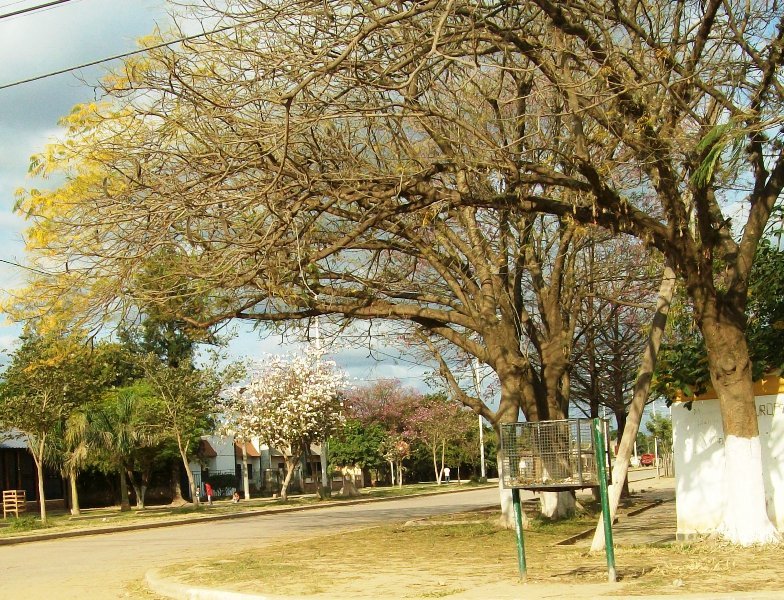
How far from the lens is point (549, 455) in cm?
1029

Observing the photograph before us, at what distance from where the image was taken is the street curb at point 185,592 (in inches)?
409

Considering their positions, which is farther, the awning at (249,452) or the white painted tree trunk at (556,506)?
the awning at (249,452)

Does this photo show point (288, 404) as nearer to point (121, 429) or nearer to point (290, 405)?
point (290, 405)

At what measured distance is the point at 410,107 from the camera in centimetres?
1151

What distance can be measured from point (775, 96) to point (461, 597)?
8.09m

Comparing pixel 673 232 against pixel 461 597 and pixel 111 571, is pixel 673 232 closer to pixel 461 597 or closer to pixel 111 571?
pixel 461 597

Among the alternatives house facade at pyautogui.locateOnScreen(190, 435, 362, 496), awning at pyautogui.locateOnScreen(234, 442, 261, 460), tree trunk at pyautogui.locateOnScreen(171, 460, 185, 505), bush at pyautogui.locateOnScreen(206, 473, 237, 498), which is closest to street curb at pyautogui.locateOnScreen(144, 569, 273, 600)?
tree trunk at pyautogui.locateOnScreen(171, 460, 185, 505)

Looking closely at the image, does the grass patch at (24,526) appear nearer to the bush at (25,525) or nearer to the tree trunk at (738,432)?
the bush at (25,525)

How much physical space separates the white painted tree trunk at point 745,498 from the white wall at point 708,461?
1389mm

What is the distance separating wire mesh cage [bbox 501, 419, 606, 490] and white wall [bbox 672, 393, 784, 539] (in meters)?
4.59

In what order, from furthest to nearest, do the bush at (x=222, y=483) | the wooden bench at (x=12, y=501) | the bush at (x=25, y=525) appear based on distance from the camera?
the bush at (x=222, y=483), the wooden bench at (x=12, y=501), the bush at (x=25, y=525)

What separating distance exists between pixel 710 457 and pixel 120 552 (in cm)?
1204

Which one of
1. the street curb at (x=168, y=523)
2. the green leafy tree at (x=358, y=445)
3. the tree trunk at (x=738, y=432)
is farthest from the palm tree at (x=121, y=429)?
the tree trunk at (x=738, y=432)

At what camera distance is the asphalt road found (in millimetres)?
13352
